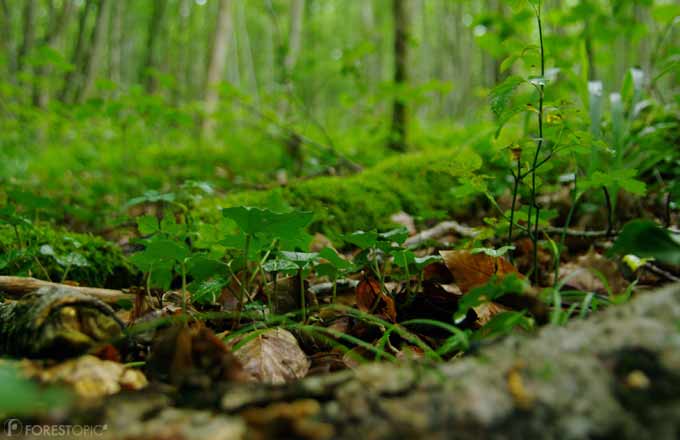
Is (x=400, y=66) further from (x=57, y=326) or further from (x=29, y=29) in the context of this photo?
(x=29, y=29)

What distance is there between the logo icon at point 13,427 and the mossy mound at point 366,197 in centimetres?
158

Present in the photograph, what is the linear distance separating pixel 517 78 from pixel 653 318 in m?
0.72

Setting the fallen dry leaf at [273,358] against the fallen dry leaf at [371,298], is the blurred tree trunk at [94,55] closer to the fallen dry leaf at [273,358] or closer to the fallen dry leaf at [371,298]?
the fallen dry leaf at [371,298]

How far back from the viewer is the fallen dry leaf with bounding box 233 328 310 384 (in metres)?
1.02

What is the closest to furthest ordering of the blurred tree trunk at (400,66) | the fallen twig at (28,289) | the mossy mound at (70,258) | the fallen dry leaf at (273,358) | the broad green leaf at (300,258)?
the fallen dry leaf at (273,358), the broad green leaf at (300,258), the fallen twig at (28,289), the mossy mound at (70,258), the blurred tree trunk at (400,66)

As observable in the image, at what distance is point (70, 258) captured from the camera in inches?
64.4

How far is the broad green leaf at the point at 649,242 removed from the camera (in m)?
0.80

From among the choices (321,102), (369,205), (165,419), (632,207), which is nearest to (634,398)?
(165,419)

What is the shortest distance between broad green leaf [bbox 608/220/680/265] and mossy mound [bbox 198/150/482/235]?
135 centimetres

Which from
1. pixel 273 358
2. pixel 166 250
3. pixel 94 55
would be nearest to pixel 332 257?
pixel 273 358

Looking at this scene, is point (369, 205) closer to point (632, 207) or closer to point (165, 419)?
point (632, 207)

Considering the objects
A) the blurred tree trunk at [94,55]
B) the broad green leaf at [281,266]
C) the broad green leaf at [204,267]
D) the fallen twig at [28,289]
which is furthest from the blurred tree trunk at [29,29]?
the broad green leaf at [281,266]

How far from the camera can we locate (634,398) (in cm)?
57

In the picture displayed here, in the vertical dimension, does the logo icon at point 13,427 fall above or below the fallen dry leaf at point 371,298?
above
